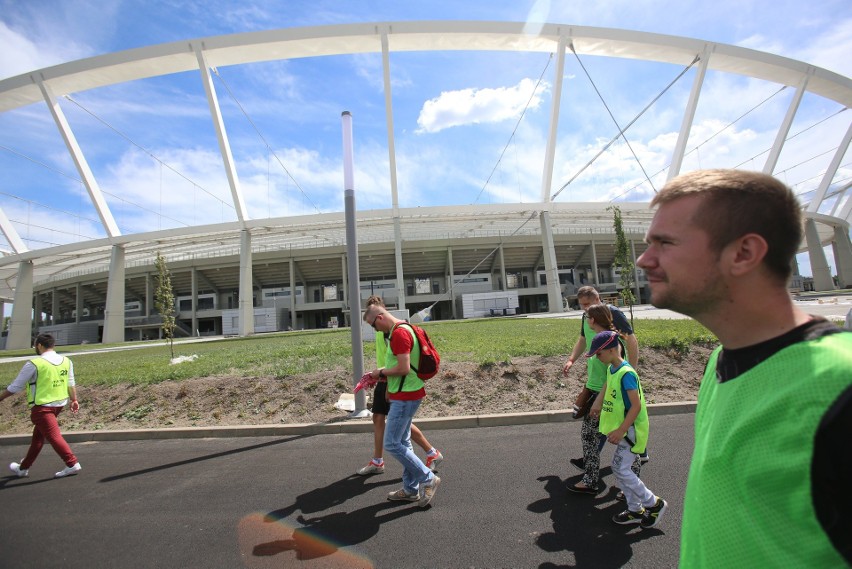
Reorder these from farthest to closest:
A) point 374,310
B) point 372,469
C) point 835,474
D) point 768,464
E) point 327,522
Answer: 1. point 372,469
2. point 374,310
3. point 327,522
4. point 768,464
5. point 835,474

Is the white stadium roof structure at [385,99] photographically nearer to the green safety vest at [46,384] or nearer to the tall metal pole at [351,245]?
the tall metal pole at [351,245]

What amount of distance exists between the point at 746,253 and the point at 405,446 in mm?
3449

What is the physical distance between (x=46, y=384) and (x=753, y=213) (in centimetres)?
716

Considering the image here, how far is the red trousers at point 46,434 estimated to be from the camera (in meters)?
5.08

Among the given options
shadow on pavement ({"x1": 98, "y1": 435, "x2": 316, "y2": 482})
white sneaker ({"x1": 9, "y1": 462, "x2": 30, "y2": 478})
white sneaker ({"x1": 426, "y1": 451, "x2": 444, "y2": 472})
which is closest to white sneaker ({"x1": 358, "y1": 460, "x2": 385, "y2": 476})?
white sneaker ({"x1": 426, "y1": 451, "x2": 444, "y2": 472})

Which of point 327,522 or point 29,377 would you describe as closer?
point 327,522

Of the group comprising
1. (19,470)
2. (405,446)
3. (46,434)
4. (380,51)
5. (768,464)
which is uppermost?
(380,51)

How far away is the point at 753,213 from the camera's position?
0.95 meters

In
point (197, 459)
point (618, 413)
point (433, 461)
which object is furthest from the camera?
point (197, 459)

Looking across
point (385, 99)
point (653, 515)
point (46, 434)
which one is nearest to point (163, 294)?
point (46, 434)

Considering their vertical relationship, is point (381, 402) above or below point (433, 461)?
above

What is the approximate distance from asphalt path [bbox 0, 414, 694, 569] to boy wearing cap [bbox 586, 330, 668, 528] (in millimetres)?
121

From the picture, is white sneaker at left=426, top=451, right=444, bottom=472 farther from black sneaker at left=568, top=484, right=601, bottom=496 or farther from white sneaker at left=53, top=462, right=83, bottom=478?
white sneaker at left=53, top=462, right=83, bottom=478

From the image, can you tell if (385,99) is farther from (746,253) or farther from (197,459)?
(746,253)
